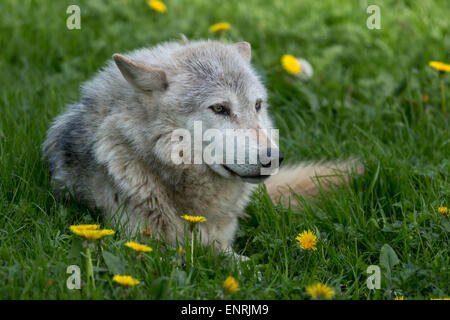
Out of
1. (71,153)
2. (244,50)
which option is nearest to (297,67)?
(244,50)

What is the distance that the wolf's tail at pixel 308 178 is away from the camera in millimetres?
4312

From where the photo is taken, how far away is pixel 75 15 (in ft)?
20.5

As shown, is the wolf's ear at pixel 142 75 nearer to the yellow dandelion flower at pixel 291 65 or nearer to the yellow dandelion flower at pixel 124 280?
the yellow dandelion flower at pixel 124 280

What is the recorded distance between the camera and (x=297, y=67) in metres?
5.67

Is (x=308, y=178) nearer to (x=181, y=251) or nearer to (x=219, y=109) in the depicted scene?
(x=219, y=109)

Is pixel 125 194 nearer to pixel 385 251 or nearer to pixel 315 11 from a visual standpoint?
pixel 385 251

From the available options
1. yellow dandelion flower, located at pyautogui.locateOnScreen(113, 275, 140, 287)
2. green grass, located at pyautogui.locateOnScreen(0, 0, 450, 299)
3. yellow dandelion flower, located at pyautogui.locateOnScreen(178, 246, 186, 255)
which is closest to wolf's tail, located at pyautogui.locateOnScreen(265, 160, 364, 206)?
green grass, located at pyautogui.locateOnScreen(0, 0, 450, 299)

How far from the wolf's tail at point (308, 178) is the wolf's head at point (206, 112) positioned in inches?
35.5

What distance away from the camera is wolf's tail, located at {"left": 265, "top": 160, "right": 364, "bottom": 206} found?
4.31 meters

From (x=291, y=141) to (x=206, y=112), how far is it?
169 centimetres

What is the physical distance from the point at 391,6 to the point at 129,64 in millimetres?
5189

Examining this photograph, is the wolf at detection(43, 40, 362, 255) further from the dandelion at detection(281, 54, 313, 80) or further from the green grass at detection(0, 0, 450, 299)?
the dandelion at detection(281, 54, 313, 80)

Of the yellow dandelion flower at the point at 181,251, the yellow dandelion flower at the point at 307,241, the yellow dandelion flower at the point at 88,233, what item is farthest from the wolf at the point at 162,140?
the yellow dandelion flower at the point at 88,233

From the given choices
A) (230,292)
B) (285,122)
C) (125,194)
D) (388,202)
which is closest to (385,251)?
(388,202)
